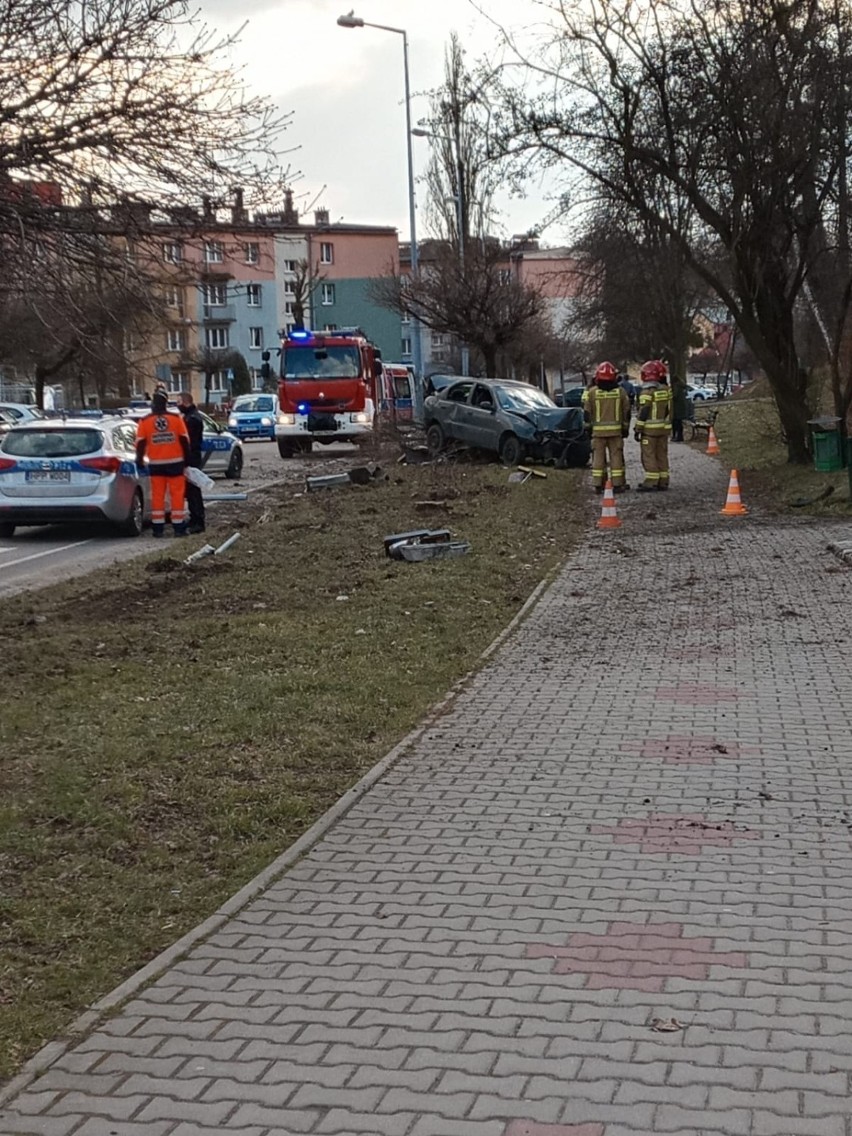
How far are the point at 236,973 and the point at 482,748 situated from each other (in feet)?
9.94

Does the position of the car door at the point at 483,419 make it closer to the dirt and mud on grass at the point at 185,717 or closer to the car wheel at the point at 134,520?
the car wheel at the point at 134,520

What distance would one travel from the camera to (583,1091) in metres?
3.51

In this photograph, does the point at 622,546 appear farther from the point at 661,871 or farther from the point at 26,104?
the point at 661,871

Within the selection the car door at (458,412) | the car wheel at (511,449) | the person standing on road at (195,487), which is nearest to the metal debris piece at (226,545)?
the person standing on road at (195,487)

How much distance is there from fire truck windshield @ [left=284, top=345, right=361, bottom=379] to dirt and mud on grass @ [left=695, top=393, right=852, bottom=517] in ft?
30.4

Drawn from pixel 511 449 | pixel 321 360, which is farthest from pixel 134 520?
pixel 321 360

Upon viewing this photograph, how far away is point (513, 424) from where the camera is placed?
89.1 feet

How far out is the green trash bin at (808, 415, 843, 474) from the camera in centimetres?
2064

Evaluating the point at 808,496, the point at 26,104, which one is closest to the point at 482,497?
the point at 808,496

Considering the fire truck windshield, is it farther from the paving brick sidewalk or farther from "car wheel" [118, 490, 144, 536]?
the paving brick sidewalk

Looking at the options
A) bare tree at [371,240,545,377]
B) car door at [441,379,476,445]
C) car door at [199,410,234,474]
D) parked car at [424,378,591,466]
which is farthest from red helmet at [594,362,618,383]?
bare tree at [371,240,545,377]

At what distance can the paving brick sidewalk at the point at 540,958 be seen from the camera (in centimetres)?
348

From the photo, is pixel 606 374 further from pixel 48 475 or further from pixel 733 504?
pixel 48 475

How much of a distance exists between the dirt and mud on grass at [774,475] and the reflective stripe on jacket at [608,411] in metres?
2.37
